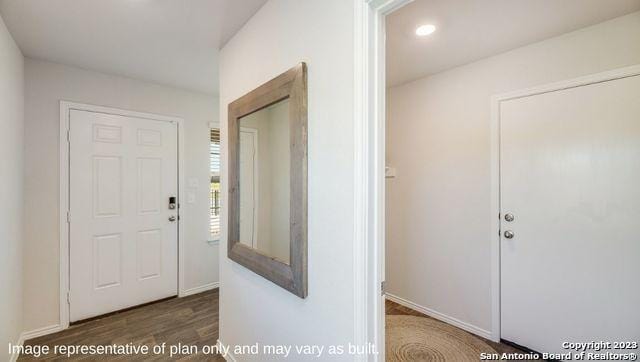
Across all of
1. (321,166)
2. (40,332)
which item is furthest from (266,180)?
(40,332)

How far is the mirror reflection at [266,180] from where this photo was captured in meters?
1.46

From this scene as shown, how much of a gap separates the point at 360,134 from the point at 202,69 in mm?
2149

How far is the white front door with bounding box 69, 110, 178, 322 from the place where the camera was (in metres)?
2.51

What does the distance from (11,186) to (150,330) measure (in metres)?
1.51

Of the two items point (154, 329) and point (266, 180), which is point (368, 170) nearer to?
point (266, 180)

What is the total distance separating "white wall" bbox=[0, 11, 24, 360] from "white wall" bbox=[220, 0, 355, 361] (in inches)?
63.2

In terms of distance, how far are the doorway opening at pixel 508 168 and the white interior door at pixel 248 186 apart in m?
0.86

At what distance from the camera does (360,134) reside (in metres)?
1.05

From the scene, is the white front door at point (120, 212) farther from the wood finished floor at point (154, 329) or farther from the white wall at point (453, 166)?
the white wall at point (453, 166)

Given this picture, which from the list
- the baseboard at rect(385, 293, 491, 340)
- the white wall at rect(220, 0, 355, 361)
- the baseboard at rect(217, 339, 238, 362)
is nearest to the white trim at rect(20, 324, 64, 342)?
the baseboard at rect(217, 339, 238, 362)

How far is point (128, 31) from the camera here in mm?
1893

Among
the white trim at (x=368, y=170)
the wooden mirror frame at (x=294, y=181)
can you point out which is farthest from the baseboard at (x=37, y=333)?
the white trim at (x=368, y=170)

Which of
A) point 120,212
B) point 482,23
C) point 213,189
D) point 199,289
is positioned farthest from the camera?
point 213,189

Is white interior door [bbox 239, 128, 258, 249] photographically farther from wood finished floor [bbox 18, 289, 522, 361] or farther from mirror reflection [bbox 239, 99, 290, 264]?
wood finished floor [bbox 18, 289, 522, 361]
